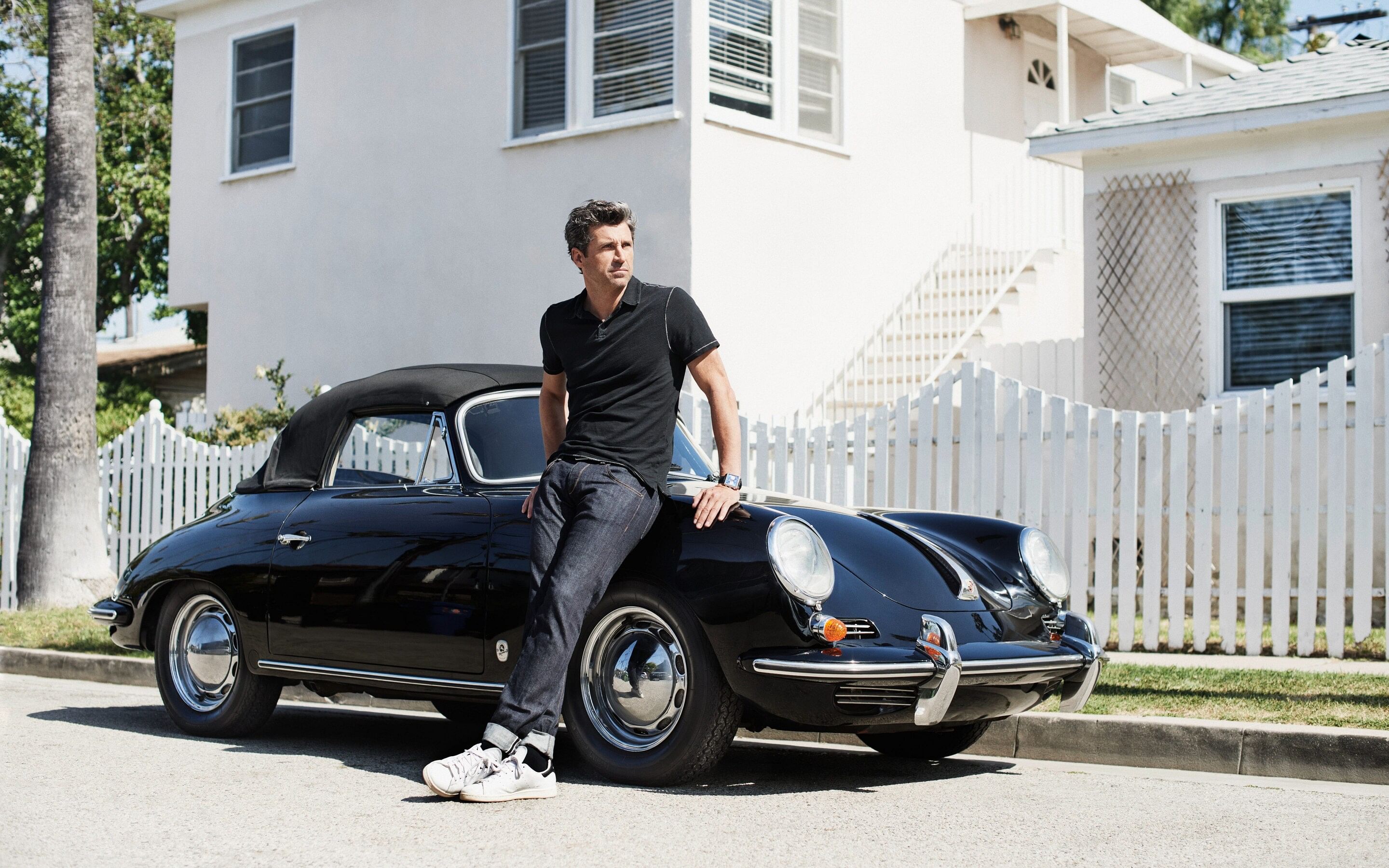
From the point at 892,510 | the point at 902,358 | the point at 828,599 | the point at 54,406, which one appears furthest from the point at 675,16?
the point at 828,599

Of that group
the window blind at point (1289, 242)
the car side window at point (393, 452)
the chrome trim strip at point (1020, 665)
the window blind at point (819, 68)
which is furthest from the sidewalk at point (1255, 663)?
the window blind at point (819, 68)

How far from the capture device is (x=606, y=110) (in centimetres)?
1461

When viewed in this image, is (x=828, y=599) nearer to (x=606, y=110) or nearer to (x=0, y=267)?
(x=606, y=110)

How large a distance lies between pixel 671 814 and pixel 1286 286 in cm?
896

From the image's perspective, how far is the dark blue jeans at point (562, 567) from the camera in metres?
5.36

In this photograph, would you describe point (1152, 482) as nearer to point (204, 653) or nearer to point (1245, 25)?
point (204, 653)

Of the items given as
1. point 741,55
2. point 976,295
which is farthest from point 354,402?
point 976,295

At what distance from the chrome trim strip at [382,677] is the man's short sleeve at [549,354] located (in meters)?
1.20

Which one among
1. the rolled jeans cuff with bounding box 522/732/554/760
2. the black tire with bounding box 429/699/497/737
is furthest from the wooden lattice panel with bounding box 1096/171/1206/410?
the rolled jeans cuff with bounding box 522/732/554/760

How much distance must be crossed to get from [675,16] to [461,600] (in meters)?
8.94

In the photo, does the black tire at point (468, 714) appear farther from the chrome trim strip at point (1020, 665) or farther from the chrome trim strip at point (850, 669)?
the chrome trim strip at point (1020, 665)

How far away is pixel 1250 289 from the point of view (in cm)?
1255

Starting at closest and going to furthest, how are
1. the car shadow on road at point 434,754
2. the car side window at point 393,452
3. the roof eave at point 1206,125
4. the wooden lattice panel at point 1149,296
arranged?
1. the car shadow on road at point 434,754
2. the car side window at point 393,452
3. the roof eave at point 1206,125
4. the wooden lattice panel at point 1149,296

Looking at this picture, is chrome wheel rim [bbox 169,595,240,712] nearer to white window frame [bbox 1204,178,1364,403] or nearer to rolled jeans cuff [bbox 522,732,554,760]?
rolled jeans cuff [bbox 522,732,554,760]
